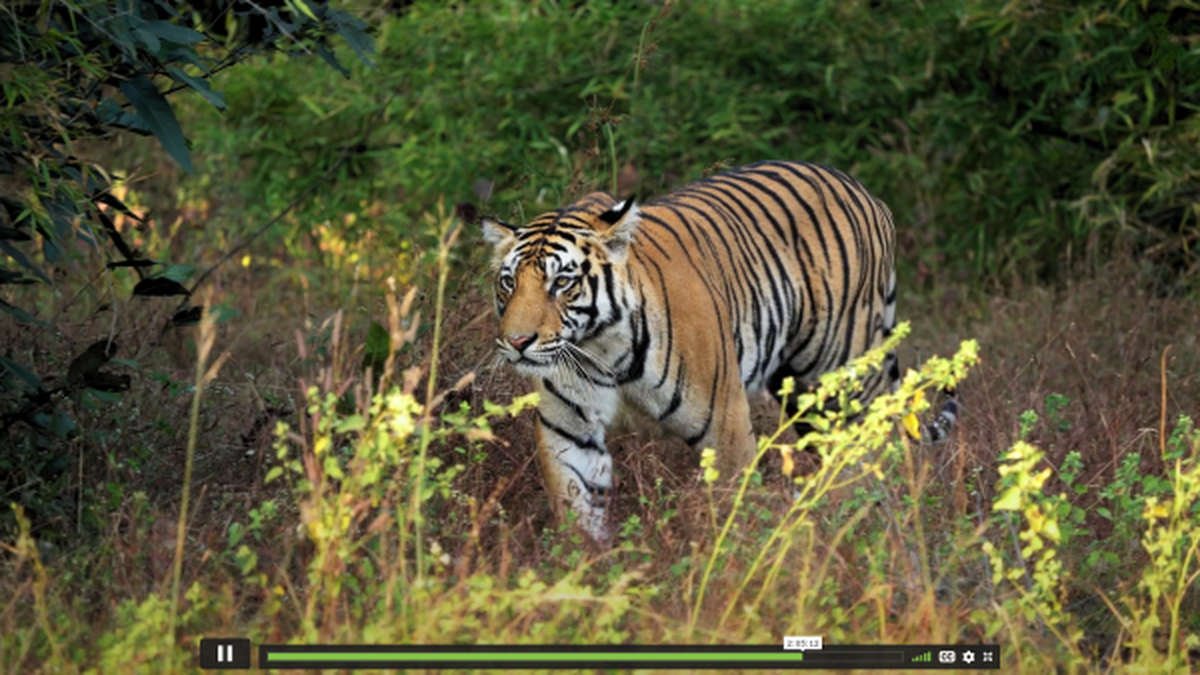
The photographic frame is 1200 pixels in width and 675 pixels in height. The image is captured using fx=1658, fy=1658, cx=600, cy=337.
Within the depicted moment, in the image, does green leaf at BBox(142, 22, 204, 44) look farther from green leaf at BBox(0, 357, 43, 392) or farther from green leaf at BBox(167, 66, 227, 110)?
green leaf at BBox(0, 357, 43, 392)

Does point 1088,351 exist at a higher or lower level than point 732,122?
lower

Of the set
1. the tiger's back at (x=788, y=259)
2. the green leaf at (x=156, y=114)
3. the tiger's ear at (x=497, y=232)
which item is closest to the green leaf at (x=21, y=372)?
the green leaf at (x=156, y=114)

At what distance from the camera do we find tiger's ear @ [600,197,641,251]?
414 centimetres

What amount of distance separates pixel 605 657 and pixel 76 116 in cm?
165

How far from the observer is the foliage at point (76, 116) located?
335 cm

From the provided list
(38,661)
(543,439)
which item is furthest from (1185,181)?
(38,661)

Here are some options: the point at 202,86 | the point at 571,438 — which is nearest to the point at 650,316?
the point at 571,438

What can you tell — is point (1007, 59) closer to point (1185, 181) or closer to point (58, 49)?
point (1185, 181)

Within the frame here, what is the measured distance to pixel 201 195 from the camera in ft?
25.6

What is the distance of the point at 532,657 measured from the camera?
2873mm

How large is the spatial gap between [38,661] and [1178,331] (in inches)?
174

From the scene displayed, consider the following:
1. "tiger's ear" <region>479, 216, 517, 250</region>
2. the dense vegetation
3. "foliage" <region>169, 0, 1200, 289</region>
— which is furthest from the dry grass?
"foliage" <region>169, 0, 1200, 289</region>

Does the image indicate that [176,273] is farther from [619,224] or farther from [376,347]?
[619,224]

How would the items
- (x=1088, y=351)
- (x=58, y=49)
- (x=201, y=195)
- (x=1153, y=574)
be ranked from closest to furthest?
(x=1153, y=574) → (x=58, y=49) → (x=1088, y=351) → (x=201, y=195)
